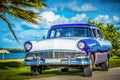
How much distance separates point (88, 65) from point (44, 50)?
4.97 feet

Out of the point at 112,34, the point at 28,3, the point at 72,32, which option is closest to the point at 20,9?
the point at 28,3

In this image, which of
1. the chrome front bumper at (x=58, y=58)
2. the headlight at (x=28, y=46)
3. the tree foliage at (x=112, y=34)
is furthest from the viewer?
the tree foliage at (x=112, y=34)

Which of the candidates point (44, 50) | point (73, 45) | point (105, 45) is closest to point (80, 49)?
point (73, 45)

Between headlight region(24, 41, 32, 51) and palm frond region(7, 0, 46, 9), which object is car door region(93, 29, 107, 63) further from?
palm frond region(7, 0, 46, 9)

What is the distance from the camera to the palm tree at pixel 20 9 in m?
18.8

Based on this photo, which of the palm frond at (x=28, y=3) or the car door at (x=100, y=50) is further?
the palm frond at (x=28, y=3)

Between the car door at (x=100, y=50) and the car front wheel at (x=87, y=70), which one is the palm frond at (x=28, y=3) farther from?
the car front wheel at (x=87, y=70)

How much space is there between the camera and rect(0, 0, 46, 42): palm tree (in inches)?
739

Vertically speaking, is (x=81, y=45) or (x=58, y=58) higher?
(x=81, y=45)

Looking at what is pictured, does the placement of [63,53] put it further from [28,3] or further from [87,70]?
[28,3]

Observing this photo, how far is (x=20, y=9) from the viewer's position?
19094 millimetres

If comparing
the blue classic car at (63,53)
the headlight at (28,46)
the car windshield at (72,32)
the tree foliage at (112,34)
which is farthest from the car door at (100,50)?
the tree foliage at (112,34)

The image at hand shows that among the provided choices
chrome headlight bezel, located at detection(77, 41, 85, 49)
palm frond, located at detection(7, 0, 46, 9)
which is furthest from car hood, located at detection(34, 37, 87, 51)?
palm frond, located at detection(7, 0, 46, 9)

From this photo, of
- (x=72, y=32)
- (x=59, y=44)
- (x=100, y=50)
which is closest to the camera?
(x=59, y=44)
